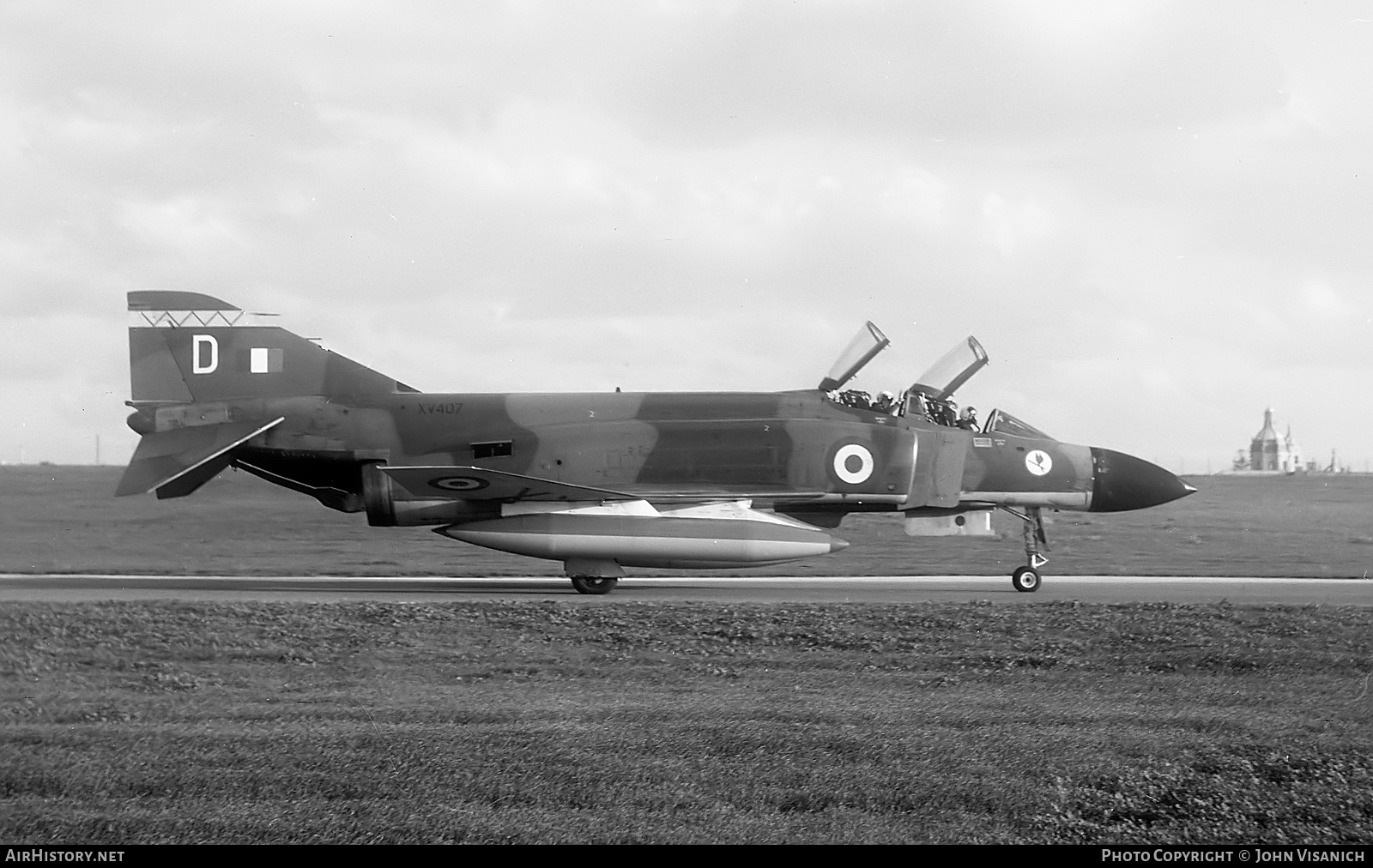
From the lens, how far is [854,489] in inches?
715

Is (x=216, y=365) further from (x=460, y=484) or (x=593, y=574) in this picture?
(x=593, y=574)

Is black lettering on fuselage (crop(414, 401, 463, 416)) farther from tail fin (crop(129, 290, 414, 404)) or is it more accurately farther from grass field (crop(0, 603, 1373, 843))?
grass field (crop(0, 603, 1373, 843))

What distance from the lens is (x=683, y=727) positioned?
7703mm

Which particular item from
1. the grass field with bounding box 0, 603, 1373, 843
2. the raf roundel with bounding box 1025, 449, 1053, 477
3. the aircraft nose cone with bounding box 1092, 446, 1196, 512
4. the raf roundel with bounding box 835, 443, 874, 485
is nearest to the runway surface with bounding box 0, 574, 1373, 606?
the aircraft nose cone with bounding box 1092, 446, 1196, 512

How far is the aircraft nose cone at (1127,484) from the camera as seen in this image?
18844 millimetres

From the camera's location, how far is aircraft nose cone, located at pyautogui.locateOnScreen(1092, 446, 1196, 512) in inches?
742

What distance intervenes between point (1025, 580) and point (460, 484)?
25.9 feet

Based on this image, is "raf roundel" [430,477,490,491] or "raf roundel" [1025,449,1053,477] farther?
"raf roundel" [1025,449,1053,477]

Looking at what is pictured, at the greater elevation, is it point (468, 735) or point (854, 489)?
point (854, 489)

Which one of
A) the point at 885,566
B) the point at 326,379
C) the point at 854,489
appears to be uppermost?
the point at 326,379

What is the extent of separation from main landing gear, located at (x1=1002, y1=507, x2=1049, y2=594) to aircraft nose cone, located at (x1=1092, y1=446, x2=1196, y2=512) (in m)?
0.93
